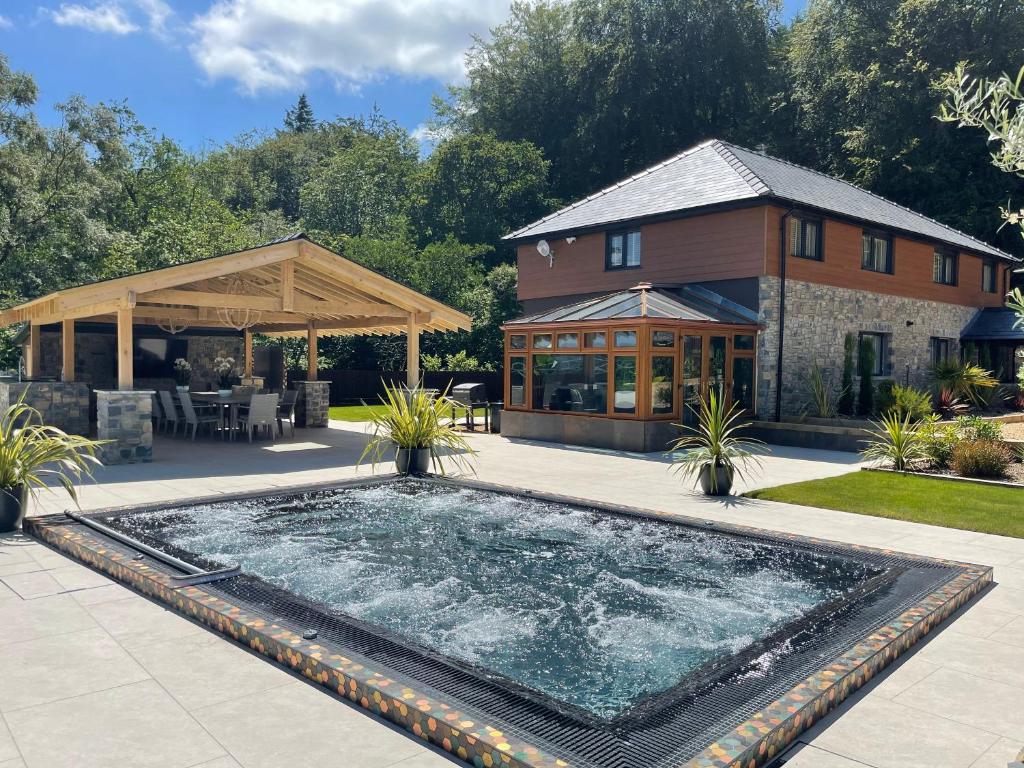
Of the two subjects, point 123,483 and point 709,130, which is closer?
point 123,483

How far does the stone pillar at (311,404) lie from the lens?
54.4ft

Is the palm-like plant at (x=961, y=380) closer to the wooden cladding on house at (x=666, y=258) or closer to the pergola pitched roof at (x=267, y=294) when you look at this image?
the wooden cladding on house at (x=666, y=258)

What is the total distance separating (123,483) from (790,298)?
42.3 feet

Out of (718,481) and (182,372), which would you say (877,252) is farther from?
(182,372)

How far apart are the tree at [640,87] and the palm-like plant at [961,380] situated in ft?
62.9

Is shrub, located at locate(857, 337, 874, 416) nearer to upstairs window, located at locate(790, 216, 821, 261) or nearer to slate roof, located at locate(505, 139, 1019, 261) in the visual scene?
upstairs window, located at locate(790, 216, 821, 261)

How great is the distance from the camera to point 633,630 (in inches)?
192

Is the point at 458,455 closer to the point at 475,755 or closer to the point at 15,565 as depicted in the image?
the point at 15,565

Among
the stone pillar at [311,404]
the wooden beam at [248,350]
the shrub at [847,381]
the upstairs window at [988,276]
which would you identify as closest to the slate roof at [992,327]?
the upstairs window at [988,276]

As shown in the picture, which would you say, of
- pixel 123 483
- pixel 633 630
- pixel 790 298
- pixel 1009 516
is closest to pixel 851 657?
pixel 633 630

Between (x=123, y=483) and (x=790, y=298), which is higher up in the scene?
(x=790, y=298)

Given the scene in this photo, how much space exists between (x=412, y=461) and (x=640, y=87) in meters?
31.0

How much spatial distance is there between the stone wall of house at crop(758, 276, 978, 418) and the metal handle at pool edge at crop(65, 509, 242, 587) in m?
12.6

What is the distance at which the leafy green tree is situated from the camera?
114 ft
